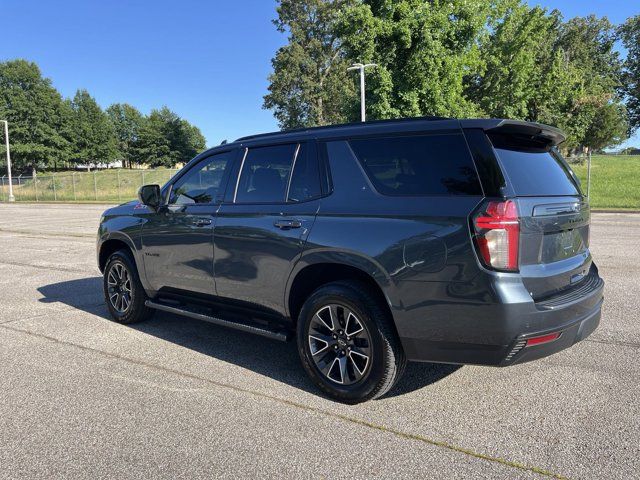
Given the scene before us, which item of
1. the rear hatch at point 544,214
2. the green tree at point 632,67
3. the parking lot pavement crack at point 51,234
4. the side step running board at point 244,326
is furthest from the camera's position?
the green tree at point 632,67

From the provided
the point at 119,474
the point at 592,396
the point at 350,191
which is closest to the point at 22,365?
the point at 119,474

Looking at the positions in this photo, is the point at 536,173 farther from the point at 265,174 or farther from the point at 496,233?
the point at 265,174

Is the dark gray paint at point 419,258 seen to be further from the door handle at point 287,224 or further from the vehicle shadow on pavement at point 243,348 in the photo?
the vehicle shadow on pavement at point 243,348

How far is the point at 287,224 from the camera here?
386cm

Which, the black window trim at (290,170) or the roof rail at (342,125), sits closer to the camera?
the roof rail at (342,125)

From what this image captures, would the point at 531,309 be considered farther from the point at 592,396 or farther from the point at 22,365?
the point at 22,365

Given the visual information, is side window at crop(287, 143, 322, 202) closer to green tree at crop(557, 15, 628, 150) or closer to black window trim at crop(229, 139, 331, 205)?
black window trim at crop(229, 139, 331, 205)

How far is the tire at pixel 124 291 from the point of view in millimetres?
5543

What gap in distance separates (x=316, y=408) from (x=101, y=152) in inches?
3524

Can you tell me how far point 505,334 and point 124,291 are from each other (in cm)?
430

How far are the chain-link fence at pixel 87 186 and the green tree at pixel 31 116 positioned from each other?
76.7 feet

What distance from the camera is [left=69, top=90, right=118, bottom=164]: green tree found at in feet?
260

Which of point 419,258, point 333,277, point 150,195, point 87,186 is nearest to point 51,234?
point 150,195

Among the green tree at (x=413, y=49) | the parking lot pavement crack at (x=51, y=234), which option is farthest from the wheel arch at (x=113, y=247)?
the green tree at (x=413, y=49)
